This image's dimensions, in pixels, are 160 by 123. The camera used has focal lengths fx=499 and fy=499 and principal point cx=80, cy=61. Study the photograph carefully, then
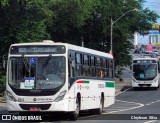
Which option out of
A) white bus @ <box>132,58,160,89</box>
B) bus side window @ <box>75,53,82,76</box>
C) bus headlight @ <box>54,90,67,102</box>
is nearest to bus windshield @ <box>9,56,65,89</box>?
bus headlight @ <box>54,90,67,102</box>

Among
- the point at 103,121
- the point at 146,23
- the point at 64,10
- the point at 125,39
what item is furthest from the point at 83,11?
the point at 103,121

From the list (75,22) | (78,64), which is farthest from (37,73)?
(75,22)

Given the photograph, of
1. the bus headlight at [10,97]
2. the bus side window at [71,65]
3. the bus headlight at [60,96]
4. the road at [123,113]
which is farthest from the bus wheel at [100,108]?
the bus headlight at [10,97]

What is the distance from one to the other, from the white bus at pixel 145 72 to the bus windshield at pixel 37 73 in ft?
104

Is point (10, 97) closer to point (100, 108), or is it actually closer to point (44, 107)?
point (44, 107)

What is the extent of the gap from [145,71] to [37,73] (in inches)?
1265

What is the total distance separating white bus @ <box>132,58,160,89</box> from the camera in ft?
162

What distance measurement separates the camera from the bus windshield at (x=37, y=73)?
18.1 meters

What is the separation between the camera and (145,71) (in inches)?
1939

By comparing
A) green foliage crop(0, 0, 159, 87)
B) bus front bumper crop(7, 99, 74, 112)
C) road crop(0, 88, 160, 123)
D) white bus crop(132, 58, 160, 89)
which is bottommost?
road crop(0, 88, 160, 123)

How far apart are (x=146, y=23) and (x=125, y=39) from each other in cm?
678

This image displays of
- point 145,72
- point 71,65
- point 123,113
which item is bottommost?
point 123,113

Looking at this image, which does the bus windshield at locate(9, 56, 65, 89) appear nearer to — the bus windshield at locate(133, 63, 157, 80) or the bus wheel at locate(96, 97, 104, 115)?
the bus wheel at locate(96, 97, 104, 115)

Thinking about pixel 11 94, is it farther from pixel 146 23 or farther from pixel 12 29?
pixel 146 23
